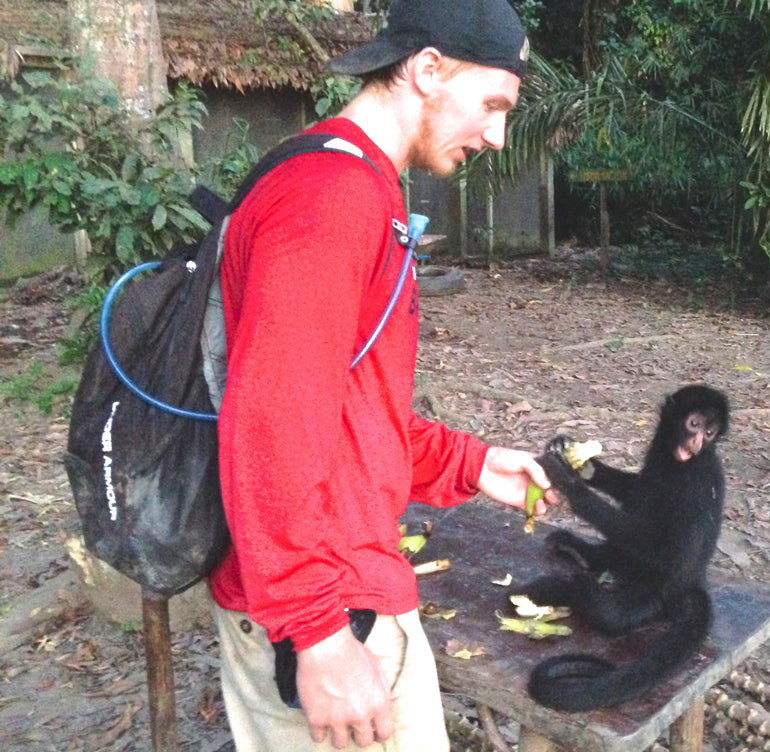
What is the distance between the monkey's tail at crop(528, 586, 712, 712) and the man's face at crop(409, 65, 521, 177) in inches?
39.2

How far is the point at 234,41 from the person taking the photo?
9.57 meters

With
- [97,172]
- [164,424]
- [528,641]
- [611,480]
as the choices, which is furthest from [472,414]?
[164,424]

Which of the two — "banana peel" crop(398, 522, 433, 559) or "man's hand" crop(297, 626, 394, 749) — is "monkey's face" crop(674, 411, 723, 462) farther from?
"man's hand" crop(297, 626, 394, 749)

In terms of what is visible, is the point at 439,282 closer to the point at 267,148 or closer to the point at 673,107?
the point at 673,107

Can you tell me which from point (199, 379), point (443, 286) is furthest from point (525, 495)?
point (443, 286)

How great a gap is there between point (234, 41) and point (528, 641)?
885 centimetres

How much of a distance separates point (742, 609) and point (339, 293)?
1411 millimetres

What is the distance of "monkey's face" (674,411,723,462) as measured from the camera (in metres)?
2.46

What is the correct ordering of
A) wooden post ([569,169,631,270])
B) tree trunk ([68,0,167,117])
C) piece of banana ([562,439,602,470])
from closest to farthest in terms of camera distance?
piece of banana ([562,439,602,470])
tree trunk ([68,0,167,117])
wooden post ([569,169,631,270])

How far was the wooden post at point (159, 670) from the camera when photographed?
5.85 feet

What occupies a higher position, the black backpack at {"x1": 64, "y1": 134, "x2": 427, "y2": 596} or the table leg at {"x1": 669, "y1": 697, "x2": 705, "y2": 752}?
the black backpack at {"x1": 64, "y1": 134, "x2": 427, "y2": 596}

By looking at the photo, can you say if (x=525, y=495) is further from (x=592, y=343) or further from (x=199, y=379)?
(x=592, y=343)

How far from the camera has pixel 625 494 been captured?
273 cm

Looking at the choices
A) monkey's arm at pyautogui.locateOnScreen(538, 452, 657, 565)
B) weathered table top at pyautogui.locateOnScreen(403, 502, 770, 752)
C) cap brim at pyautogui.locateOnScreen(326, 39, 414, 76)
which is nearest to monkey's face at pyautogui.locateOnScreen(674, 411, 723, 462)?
monkey's arm at pyautogui.locateOnScreen(538, 452, 657, 565)
